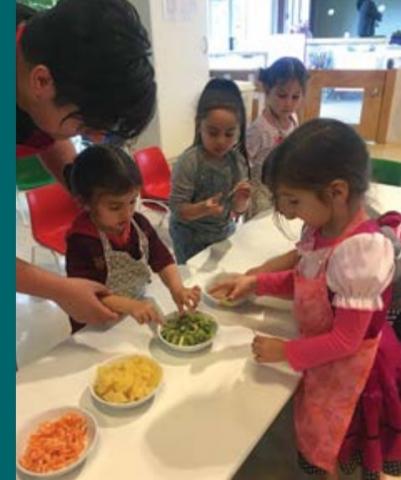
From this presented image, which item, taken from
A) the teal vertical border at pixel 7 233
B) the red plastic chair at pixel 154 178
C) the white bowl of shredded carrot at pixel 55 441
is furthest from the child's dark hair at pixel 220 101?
the teal vertical border at pixel 7 233

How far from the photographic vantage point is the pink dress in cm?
82

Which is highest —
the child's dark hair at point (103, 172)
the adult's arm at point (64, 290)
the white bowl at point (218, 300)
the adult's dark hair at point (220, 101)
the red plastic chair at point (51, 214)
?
the adult's dark hair at point (220, 101)

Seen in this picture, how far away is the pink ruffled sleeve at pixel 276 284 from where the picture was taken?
3.68 ft

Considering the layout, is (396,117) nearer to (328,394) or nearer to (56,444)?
(328,394)

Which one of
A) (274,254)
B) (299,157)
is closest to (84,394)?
(299,157)

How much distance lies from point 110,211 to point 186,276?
300mm

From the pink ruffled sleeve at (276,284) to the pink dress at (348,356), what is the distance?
138mm

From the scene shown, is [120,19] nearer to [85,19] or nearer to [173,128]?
[85,19]

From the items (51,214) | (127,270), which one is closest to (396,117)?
(51,214)

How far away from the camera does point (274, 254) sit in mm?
1395

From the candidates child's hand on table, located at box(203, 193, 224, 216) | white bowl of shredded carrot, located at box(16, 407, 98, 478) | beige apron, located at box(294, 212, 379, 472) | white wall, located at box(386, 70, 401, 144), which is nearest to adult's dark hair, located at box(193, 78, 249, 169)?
child's hand on table, located at box(203, 193, 224, 216)

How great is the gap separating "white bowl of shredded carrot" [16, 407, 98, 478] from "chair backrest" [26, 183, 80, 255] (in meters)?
1.20

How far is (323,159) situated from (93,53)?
0.44m

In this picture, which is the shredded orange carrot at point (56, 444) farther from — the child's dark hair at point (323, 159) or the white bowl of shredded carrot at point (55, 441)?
the child's dark hair at point (323, 159)
